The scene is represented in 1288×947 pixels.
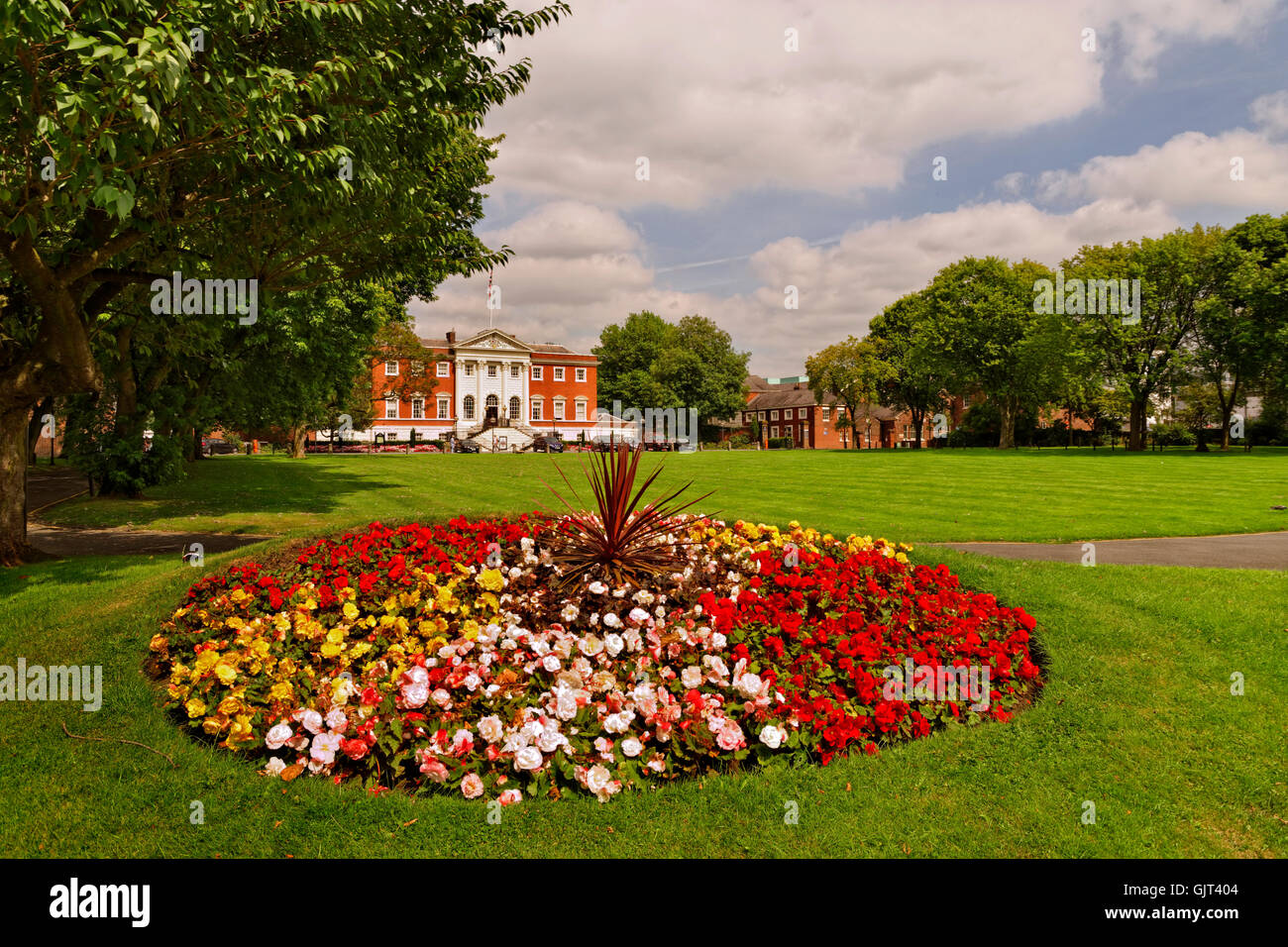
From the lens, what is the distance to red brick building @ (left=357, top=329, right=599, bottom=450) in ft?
242

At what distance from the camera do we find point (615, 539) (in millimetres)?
6883

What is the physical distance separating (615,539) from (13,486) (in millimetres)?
9540

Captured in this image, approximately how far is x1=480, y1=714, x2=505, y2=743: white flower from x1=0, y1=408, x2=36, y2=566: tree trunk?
Result: 9564 millimetres

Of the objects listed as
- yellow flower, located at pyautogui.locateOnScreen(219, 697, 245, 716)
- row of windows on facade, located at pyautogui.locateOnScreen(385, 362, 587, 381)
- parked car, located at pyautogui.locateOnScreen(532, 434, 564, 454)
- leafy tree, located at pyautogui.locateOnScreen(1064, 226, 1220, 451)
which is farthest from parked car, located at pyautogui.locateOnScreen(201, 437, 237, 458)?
leafy tree, located at pyautogui.locateOnScreen(1064, 226, 1220, 451)

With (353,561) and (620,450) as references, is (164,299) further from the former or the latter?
(620,450)

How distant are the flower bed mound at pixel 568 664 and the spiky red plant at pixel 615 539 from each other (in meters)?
0.19

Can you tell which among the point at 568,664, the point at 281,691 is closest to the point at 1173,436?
the point at 568,664

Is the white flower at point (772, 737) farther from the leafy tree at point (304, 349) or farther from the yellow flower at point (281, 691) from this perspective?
the leafy tree at point (304, 349)

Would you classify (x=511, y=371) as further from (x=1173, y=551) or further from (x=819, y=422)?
(x=1173, y=551)

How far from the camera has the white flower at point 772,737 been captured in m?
4.52

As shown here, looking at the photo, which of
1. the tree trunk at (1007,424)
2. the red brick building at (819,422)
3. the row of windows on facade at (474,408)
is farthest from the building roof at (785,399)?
the tree trunk at (1007,424)

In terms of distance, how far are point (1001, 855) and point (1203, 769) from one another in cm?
186

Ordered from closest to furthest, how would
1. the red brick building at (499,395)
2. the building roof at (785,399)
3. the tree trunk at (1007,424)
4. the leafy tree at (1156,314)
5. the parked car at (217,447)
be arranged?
the leafy tree at (1156,314) → the parked car at (217,447) → the tree trunk at (1007,424) → the red brick building at (499,395) → the building roof at (785,399)
